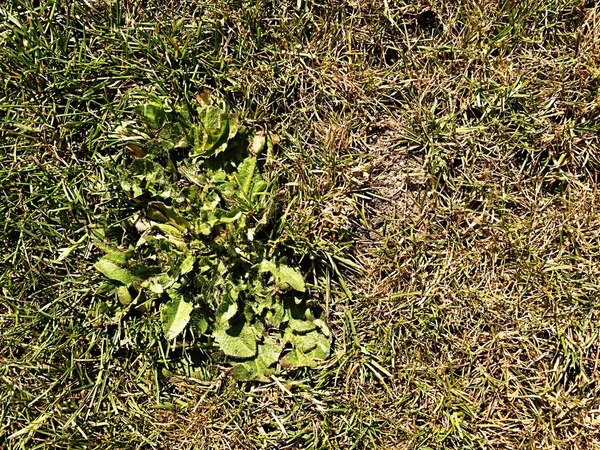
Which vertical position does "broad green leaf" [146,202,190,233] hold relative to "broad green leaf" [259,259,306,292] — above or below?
above

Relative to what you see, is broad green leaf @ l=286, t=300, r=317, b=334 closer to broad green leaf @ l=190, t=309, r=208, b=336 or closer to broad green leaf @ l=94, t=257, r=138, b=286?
broad green leaf @ l=190, t=309, r=208, b=336

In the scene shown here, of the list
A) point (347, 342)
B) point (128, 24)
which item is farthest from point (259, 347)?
point (128, 24)

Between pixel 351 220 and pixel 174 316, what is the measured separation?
2.69 ft

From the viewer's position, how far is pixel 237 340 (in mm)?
2836

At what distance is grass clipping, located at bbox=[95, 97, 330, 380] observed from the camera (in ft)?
9.16

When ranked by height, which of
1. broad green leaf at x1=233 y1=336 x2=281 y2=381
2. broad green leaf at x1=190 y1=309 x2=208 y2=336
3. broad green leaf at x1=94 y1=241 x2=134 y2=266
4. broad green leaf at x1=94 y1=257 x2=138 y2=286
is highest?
broad green leaf at x1=94 y1=241 x2=134 y2=266

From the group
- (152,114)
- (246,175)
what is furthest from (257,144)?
(152,114)

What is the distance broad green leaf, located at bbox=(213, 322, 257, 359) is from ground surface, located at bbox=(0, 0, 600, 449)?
0.49ft

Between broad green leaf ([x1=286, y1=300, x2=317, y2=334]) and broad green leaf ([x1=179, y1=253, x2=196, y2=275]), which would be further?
broad green leaf ([x1=286, y1=300, x2=317, y2=334])

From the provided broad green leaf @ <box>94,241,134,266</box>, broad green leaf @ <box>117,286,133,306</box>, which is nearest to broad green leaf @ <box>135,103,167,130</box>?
broad green leaf @ <box>94,241,134,266</box>

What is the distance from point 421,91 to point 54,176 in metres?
1.57

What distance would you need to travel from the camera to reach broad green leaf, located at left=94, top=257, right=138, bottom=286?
2.83 meters

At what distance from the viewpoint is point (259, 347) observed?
2873 mm

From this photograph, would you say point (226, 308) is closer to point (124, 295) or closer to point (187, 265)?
point (187, 265)
